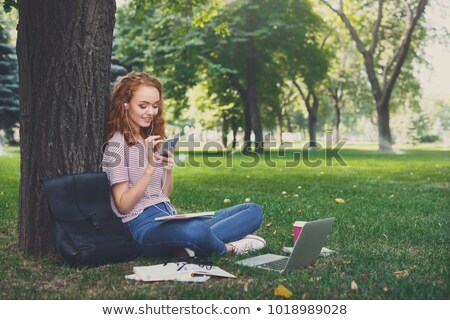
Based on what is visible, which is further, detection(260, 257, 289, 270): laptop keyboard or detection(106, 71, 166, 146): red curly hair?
detection(106, 71, 166, 146): red curly hair

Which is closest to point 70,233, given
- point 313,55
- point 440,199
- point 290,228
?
point 290,228

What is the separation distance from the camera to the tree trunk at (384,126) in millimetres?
29202

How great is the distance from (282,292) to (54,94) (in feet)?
7.74

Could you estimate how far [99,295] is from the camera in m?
3.40

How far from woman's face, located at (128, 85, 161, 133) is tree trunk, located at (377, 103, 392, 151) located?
26.0 metres

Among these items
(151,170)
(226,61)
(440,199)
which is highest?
(226,61)

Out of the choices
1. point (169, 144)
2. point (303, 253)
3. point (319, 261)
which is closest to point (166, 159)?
point (169, 144)

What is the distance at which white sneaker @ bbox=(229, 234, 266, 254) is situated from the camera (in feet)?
15.6

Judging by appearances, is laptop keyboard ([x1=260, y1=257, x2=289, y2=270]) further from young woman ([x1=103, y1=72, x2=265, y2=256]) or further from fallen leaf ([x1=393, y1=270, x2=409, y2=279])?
fallen leaf ([x1=393, y1=270, x2=409, y2=279])

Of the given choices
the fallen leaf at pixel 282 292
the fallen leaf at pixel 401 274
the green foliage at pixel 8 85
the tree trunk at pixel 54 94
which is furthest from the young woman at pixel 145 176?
the green foliage at pixel 8 85

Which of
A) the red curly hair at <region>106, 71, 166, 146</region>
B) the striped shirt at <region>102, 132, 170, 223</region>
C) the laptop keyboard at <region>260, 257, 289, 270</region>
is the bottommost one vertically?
the laptop keyboard at <region>260, 257, 289, 270</region>

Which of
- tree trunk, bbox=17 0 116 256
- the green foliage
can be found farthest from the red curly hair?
the green foliage

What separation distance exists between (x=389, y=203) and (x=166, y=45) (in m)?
18.7

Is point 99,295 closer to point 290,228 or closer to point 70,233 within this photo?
point 70,233
